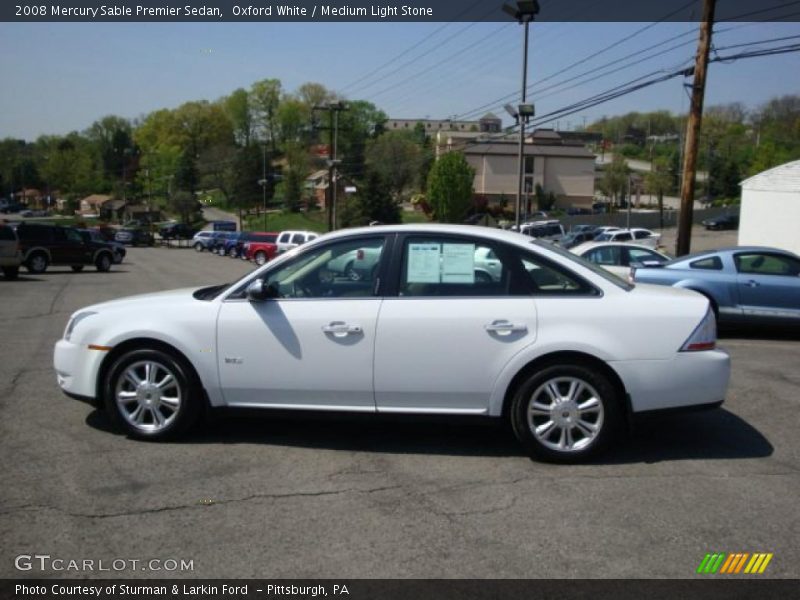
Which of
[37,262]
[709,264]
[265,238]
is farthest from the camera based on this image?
[265,238]

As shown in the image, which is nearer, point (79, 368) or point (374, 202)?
point (79, 368)

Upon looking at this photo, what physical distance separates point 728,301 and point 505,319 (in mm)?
7536

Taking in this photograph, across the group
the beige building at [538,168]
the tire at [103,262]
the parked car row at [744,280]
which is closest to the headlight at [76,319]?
the parked car row at [744,280]

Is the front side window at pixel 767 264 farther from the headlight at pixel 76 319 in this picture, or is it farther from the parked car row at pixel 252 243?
the parked car row at pixel 252 243

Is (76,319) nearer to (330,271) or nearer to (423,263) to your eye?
(330,271)

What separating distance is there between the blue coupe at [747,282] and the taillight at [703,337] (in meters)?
6.55

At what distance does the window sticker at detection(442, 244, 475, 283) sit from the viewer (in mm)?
5488

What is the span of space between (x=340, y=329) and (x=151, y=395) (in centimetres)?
154

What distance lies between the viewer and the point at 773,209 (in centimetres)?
3425

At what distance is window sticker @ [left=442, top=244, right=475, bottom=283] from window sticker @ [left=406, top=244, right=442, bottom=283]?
5cm

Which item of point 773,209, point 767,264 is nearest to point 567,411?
point 767,264

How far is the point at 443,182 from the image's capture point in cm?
7394
